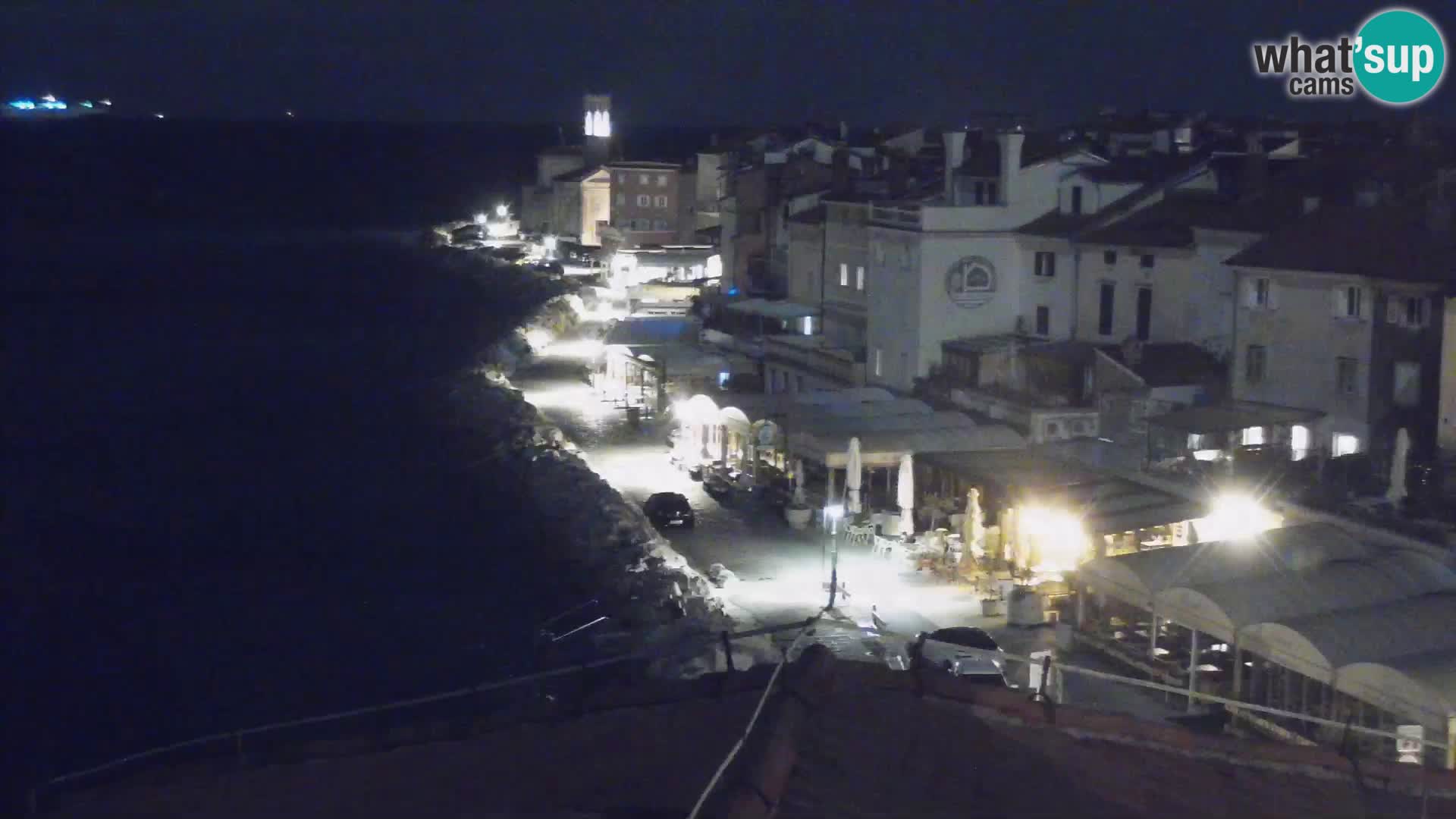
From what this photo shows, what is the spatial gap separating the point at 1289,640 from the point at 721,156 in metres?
38.5

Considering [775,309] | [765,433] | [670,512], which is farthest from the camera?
[775,309]

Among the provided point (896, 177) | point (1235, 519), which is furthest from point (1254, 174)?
point (896, 177)

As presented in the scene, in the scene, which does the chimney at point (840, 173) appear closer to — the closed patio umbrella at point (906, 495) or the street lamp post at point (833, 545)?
the street lamp post at point (833, 545)

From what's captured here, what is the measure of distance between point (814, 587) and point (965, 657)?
4.42m

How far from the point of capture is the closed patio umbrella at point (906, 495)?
19006mm

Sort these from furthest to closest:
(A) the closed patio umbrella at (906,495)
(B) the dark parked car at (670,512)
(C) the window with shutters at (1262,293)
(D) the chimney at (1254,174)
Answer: (D) the chimney at (1254,174)
(B) the dark parked car at (670,512)
(C) the window with shutters at (1262,293)
(A) the closed patio umbrella at (906,495)

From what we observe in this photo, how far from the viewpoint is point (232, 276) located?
247ft

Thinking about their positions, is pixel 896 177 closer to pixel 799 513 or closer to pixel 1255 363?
pixel 1255 363

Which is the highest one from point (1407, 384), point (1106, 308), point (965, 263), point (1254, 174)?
point (1254, 174)

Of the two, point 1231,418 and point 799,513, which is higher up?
point 1231,418

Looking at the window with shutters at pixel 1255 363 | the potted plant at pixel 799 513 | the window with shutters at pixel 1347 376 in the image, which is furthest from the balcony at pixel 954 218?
the window with shutters at pixel 1347 376

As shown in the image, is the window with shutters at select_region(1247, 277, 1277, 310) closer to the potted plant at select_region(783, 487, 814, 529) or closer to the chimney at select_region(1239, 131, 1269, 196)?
the chimney at select_region(1239, 131, 1269, 196)

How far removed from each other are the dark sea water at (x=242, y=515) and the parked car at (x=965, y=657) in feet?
17.8

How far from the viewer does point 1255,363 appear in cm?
2088
